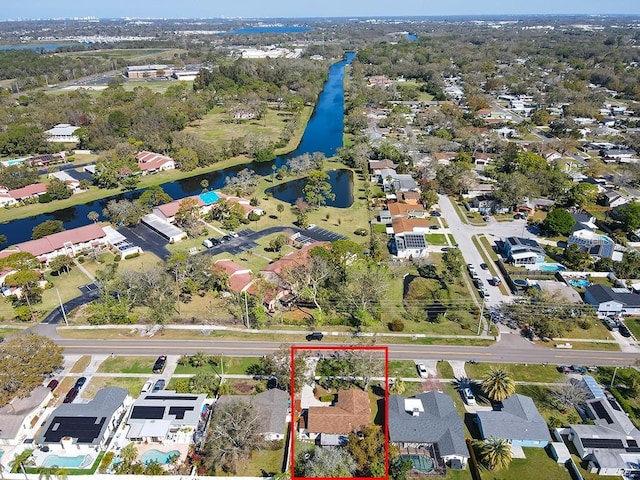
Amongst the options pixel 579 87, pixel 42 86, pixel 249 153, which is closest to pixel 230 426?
pixel 249 153

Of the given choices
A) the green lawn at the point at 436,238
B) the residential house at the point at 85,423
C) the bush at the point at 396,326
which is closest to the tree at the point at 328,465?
the residential house at the point at 85,423

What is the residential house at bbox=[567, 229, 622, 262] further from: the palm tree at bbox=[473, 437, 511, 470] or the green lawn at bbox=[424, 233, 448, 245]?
the palm tree at bbox=[473, 437, 511, 470]

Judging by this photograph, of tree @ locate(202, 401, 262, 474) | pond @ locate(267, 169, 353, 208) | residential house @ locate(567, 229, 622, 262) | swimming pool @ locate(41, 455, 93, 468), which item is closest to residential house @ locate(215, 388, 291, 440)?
tree @ locate(202, 401, 262, 474)

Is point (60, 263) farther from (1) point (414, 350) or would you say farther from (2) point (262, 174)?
(2) point (262, 174)

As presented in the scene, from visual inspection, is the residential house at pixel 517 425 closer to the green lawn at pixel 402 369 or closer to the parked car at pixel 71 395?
the green lawn at pixel 402 369

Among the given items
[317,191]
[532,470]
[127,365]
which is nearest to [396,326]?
[532,470]
